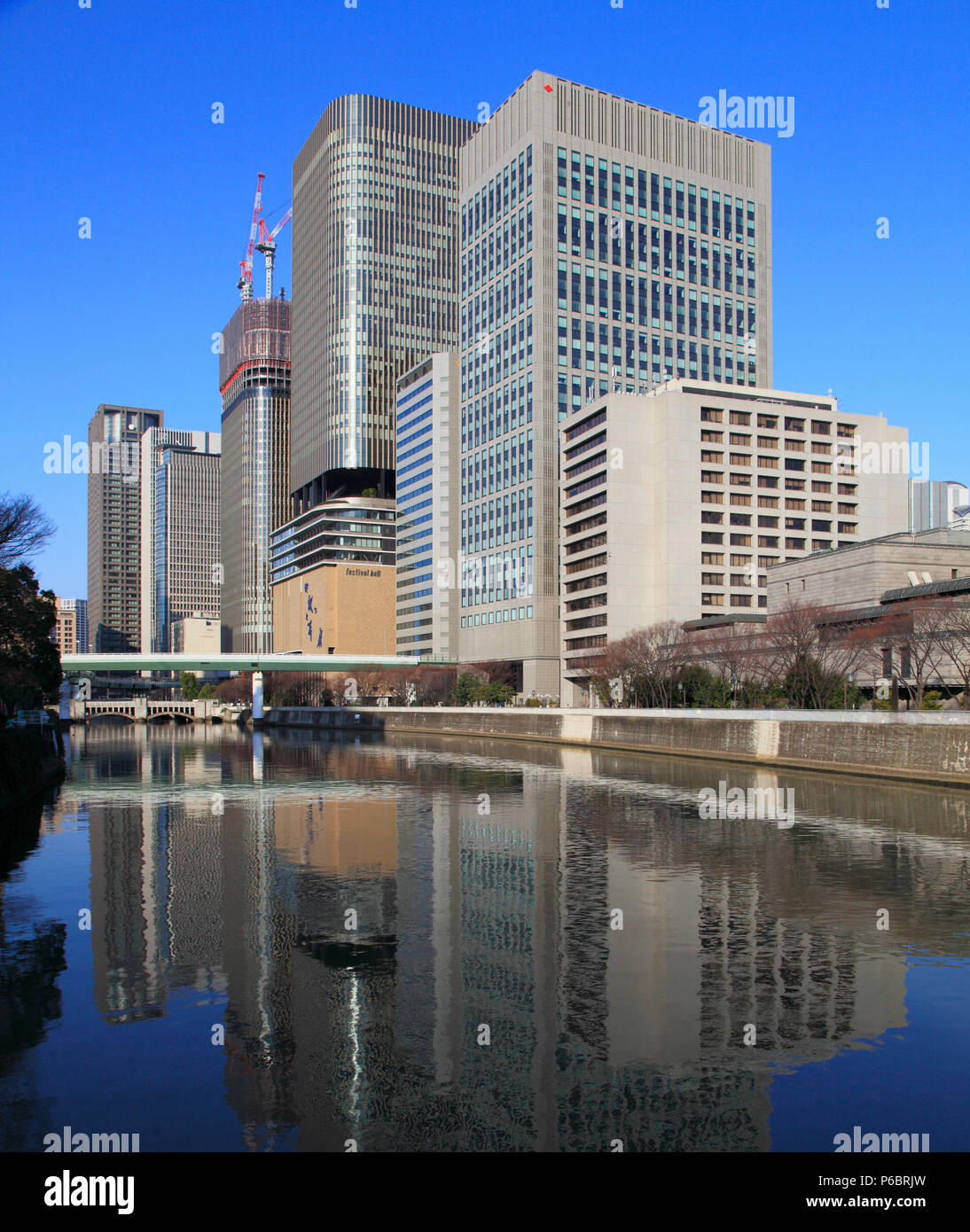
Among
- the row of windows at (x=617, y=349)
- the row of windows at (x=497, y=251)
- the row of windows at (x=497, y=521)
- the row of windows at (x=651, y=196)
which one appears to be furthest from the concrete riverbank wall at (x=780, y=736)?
the row of windows at (x=651, y=196)

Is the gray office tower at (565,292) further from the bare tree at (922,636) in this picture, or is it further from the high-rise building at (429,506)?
the bare tree at (922,636)

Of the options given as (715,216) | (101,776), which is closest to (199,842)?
(101,776)

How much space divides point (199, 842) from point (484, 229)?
446 ft

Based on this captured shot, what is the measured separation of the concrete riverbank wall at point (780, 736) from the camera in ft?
154

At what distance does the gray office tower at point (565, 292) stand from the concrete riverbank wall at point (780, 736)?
43.1 m

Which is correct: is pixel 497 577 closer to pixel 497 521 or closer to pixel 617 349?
pixel 497 521

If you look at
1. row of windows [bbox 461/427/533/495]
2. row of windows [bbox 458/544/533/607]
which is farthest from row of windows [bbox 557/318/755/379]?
row of windows [bbox 458/544/533/607]

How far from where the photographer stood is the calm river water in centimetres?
1180

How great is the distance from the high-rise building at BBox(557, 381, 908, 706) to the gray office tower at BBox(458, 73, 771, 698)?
9.18 meters

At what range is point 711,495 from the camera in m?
119

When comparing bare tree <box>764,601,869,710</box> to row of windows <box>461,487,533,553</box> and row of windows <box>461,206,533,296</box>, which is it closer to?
row of windows <box>461,487,533,553</box>

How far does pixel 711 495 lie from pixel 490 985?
354 ft

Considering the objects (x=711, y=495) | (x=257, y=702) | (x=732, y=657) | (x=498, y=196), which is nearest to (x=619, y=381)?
(x=711, y=495)

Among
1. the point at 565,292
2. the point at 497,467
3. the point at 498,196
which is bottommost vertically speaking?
the point at 497,467
